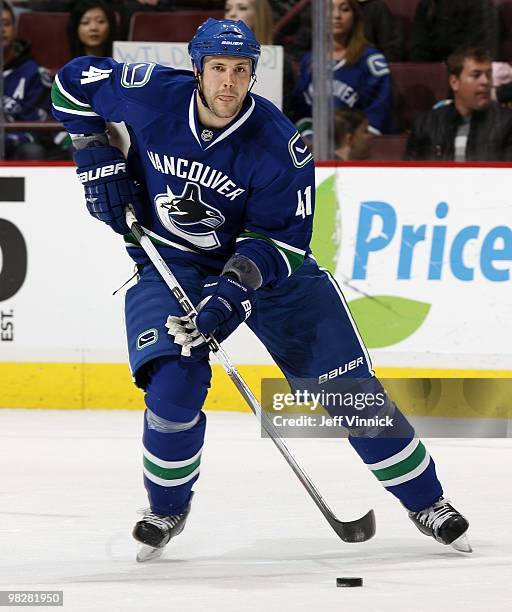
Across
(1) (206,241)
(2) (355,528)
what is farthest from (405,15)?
(2) (355,528)

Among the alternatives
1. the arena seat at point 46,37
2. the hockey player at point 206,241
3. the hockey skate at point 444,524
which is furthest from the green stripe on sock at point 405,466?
the arena seat at point 46,37

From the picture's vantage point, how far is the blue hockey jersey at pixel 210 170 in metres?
3.06

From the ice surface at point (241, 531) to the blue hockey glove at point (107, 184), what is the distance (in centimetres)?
77

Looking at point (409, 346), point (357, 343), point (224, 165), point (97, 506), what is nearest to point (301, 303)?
point (357, 343)

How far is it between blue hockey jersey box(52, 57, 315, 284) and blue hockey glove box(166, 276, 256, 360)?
9cm

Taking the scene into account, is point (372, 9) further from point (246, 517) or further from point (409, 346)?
point (246, 517)

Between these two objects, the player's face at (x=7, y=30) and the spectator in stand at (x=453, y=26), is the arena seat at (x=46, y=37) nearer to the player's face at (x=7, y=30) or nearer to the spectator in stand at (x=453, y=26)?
the player's face at (x=7, y=30)

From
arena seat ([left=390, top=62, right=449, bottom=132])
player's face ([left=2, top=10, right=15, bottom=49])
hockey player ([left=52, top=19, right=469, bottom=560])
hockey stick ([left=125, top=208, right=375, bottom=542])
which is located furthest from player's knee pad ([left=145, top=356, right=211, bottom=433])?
player's face ([left=2, top=10, right=15, bottom=49])

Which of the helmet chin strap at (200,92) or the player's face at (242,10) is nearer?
the helmet chin strap at (200,92)

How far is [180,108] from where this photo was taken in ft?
10.2

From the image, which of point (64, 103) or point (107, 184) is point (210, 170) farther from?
point (64, 103)

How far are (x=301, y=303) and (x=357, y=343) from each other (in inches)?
6.4

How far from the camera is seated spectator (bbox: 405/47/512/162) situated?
16.5 ft

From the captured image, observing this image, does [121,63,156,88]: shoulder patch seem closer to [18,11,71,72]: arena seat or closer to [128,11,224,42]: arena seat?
[128,11,224,42]: arena seat
